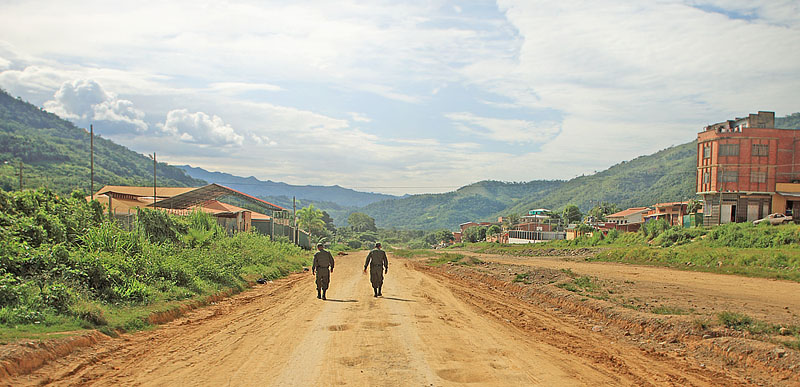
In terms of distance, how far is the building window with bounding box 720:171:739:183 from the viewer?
48.2m

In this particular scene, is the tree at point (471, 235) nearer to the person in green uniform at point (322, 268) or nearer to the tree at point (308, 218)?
the tree at point (308, 218)

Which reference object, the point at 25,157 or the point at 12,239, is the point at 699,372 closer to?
the point at 12,239

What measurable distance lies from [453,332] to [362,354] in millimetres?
2674

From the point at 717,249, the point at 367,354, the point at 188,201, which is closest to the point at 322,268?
the point at 367,354

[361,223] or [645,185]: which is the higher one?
[645,185]

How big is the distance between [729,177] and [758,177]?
2.56 meters

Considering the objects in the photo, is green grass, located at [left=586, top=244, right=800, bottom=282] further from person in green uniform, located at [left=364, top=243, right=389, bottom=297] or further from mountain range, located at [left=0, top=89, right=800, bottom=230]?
mountain range, located at [left=0, top=89, right=800, bottom=230]

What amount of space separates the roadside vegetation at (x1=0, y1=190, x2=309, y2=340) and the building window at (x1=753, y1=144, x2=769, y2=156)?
157ft

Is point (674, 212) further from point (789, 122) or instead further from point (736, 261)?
point (789, 122)

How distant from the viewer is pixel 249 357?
8578mm

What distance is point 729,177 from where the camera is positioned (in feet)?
159

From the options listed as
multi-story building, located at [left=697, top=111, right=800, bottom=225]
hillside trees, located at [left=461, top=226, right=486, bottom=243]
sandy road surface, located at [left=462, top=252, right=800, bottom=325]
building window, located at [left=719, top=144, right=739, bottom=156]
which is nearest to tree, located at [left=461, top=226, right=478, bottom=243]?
hillside trees, located at [left=461, top=226, right=486, bottom=243]

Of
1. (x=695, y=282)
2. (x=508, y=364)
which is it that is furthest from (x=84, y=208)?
(x=695, y=282)

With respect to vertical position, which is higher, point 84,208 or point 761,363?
point 84,208
